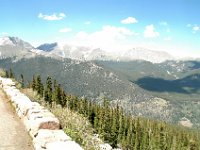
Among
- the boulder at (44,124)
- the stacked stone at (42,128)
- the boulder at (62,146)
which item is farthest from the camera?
the boulder at (44,124)

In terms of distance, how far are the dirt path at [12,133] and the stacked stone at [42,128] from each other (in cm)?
40

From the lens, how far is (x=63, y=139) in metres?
15.9

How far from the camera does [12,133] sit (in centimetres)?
2164

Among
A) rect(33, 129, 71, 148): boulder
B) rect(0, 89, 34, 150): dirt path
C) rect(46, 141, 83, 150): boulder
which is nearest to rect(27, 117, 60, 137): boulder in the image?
rect(0, 89, 34, 150): dirt path

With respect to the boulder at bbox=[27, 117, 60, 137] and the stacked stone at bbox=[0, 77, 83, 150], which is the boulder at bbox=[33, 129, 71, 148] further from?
the boulder at bbox=[27, 117, 60, 137]

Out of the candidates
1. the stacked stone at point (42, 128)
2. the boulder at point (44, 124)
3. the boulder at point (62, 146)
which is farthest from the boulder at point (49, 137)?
the boulder at point (44, 124)

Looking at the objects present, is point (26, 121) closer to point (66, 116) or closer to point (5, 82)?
point (66, 116)

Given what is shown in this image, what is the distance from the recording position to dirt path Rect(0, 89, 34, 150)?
1916 centimetres

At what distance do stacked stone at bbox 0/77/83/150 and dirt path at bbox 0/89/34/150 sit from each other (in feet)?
1.30

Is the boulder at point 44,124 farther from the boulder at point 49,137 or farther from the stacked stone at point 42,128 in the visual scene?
the boulder at point 49,137

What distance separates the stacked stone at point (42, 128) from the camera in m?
14.6

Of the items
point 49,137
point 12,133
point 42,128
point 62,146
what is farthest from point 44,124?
point 62,146

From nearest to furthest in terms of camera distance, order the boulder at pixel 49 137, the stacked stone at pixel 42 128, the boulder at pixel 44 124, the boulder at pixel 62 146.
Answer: the boulder at pixel 62 146 → the stacked stone at pixel 42 128 → the boulder at pixel 49 137 → the boulder at pixel 44 124

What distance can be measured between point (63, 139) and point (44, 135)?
4.07ft
